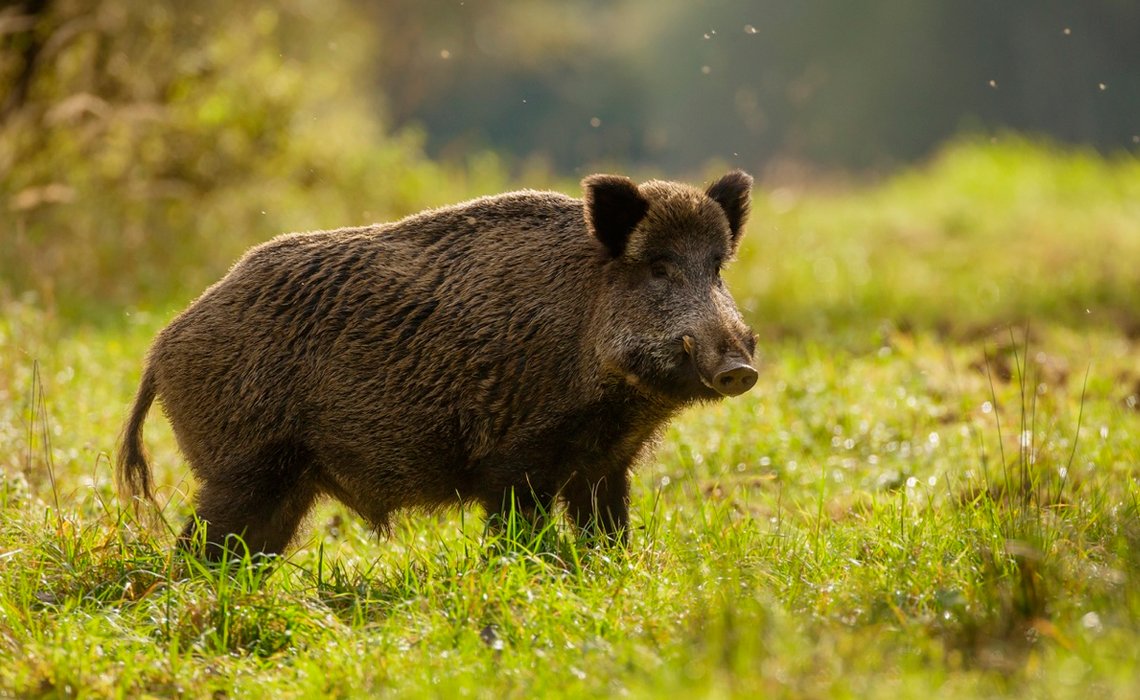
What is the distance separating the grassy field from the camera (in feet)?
9.82

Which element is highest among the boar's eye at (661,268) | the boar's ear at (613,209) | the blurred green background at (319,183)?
the boar's ear at (613,209)

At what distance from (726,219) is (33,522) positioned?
266cm

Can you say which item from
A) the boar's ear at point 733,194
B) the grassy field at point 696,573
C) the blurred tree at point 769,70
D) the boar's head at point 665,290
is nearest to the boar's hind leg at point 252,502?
the grassy field at point 696,573

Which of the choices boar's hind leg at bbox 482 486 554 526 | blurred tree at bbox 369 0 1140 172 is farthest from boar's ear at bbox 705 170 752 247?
blurred tree at bbox 369 0 1140 172

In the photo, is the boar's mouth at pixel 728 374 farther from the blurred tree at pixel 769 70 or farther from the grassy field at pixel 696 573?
the blurred tree at pixel 769 70

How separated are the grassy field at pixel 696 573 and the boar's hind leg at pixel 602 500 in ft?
0.32

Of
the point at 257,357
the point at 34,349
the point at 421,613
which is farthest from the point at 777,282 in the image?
the point at 421,613

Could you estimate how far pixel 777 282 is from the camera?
10.5 metres

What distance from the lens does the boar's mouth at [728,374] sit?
13.0 ft

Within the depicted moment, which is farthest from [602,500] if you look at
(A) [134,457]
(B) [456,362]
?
(A) [134,457]

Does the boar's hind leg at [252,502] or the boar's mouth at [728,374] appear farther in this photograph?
the boar's hind leg at [252,502]

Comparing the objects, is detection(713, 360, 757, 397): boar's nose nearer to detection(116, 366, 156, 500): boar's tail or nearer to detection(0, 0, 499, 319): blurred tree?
detection(116, 366, 156, 500): boar's tail

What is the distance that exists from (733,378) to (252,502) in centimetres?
177

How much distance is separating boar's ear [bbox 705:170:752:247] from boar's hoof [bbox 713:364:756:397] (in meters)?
0.89
